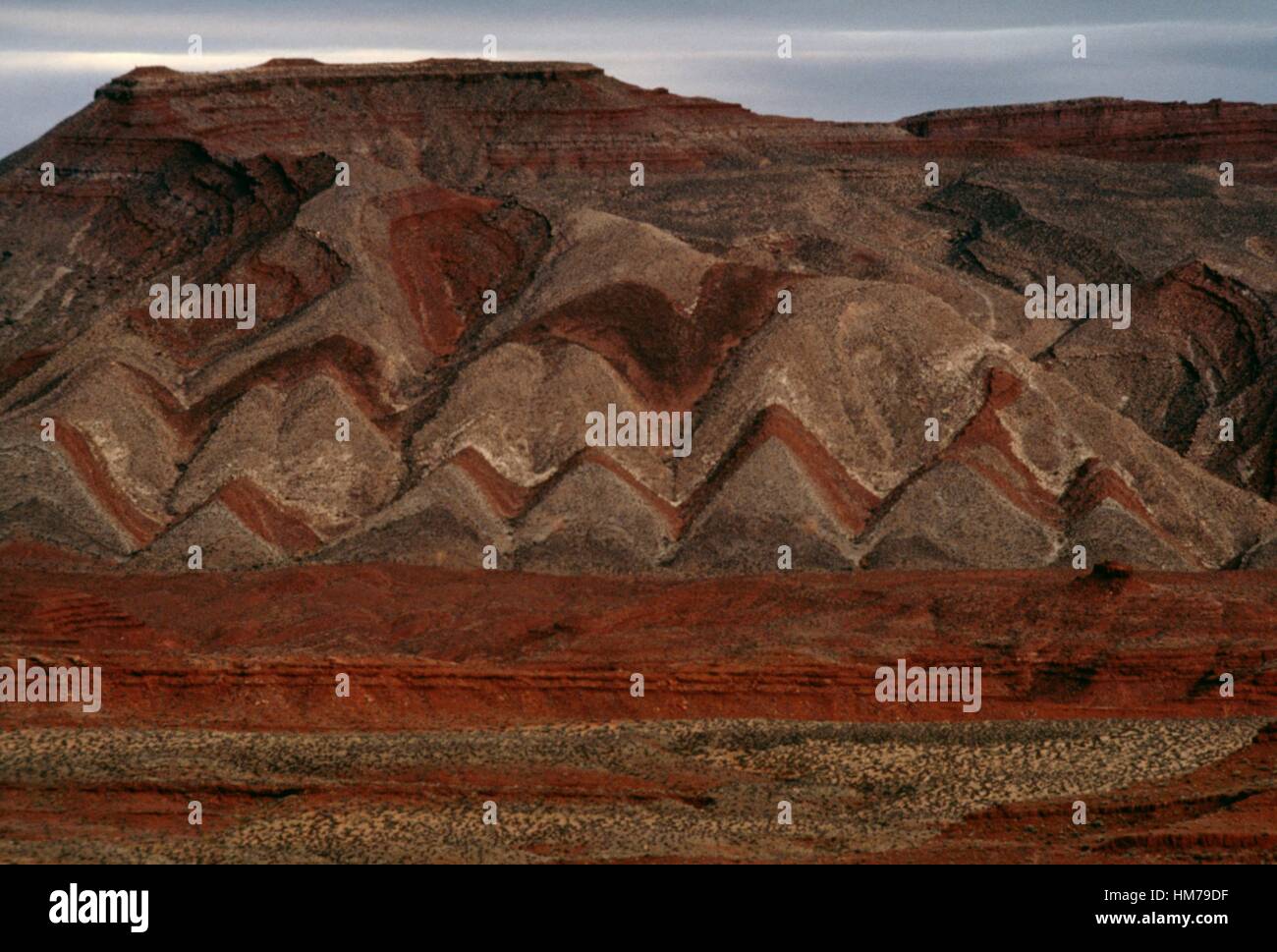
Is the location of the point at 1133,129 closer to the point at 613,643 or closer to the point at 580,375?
the point at 580,375

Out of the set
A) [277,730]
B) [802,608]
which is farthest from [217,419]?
[277,730]

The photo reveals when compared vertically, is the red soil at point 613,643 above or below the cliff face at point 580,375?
below

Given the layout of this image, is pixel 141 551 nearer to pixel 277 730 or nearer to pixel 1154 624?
pixel 277 730

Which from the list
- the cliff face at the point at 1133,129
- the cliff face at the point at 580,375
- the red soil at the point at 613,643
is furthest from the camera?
the cliff face at the point at 1133,129

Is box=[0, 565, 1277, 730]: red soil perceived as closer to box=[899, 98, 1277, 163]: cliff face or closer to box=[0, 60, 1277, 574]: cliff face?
box=[0, 60, 1277, 574]: cliff face

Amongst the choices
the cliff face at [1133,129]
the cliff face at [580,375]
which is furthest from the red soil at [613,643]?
the cliff face at [1133,129]

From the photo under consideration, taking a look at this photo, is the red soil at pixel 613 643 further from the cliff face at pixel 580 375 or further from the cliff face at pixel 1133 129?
the cliff face at pixel 1133 129

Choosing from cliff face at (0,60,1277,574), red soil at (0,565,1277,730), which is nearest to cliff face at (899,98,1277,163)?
cliff face at (0,60,1277,574)

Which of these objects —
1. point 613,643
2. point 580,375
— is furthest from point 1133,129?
point 613,643

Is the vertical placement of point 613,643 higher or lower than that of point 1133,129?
lower
